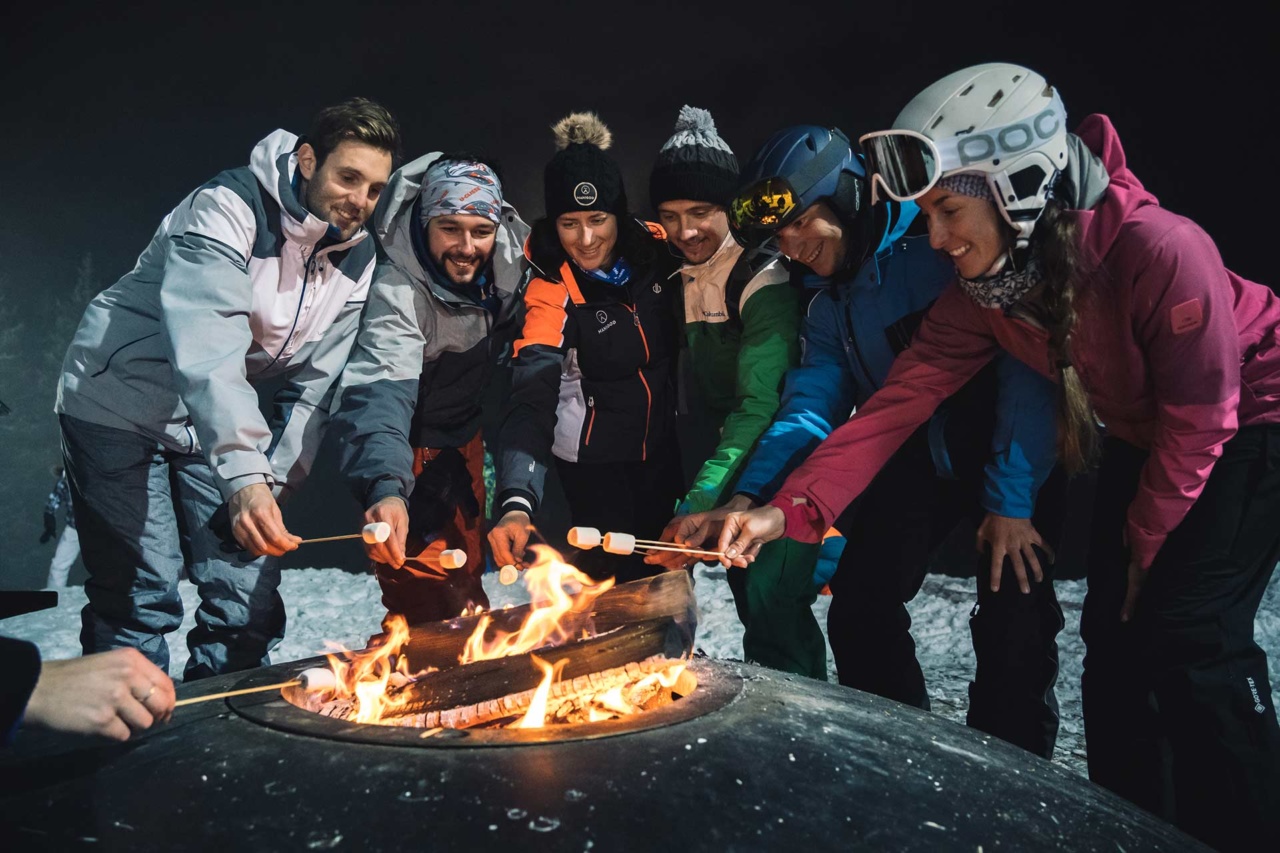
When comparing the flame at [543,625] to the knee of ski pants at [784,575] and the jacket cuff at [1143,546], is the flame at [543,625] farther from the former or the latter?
the jacket cuff at [1143,546]

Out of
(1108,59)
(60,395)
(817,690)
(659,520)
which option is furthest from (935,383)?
(1108,59)

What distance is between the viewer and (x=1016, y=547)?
2492 millimetres

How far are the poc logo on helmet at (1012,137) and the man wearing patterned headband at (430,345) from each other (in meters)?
1.65

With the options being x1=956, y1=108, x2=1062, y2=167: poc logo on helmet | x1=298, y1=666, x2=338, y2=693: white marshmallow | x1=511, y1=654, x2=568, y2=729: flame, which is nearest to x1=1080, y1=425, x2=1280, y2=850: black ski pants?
x1=956, y1=108, x2=1062, y2=167: poc logo on helmet

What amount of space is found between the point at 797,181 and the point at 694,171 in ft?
1.90

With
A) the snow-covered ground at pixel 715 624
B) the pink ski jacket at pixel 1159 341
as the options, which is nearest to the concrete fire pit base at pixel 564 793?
the pink ski jacket at pixel 1159 341

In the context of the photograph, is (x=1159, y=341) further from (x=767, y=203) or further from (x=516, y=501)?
(x=516, y=501)

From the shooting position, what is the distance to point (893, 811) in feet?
4.36

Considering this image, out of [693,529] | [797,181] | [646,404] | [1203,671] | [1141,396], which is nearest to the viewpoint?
[1203,671]

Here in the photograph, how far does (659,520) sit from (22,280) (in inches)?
178

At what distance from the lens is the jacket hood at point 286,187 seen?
288 centimetres

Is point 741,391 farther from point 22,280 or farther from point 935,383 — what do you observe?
point 22,280

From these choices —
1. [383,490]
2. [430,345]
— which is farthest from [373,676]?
[430,345]

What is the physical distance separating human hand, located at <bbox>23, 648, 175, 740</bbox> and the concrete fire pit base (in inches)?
3.4
